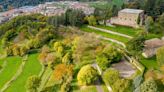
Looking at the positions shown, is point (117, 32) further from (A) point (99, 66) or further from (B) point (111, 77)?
(B) point (111, 77)

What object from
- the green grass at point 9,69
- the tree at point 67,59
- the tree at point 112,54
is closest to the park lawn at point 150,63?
the tree at point 112,54

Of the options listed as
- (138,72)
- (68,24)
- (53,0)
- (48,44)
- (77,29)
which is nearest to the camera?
(138,72)

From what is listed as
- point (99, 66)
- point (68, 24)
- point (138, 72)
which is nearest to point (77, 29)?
point (68, 24)

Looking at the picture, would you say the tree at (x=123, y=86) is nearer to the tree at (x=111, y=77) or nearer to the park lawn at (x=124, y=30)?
the tree at (x=111, y=77)

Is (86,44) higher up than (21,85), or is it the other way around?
(86,44)

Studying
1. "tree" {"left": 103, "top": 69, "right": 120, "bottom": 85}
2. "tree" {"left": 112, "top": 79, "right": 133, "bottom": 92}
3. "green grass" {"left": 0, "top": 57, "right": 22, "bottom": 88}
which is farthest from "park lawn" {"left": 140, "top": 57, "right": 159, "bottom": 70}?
"green grass" {"left": 0, "top": 57, "right": 22, "bottom": 88}

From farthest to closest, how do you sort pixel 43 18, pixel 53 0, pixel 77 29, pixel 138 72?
pixel 53 0 < pixel 43 18 < pixel 77 29 < pixel 138 72

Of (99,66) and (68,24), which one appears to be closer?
(99,66)
